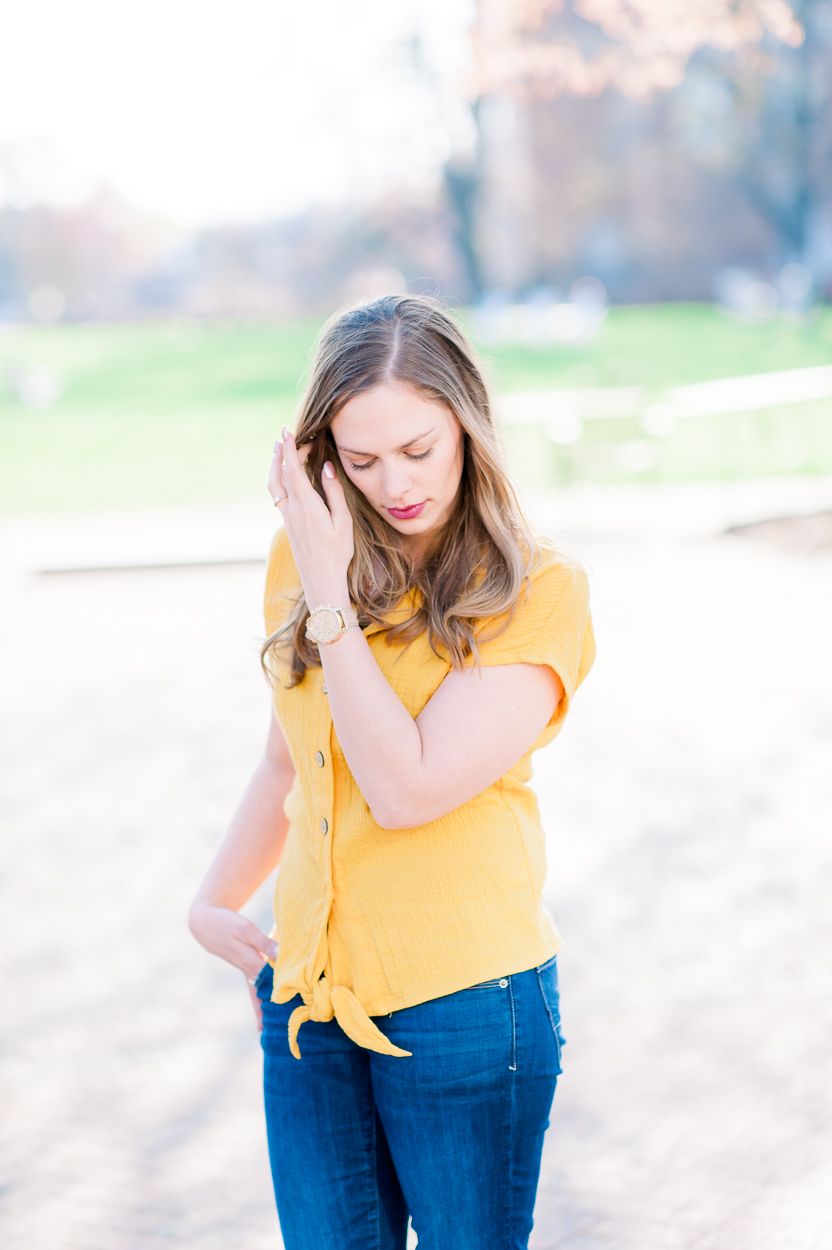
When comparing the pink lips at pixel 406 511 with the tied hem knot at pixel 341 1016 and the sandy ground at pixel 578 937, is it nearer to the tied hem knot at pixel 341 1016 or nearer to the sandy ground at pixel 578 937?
the sandy ground at pixel 578 937

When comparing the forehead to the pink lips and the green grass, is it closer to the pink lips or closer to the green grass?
the pink lips

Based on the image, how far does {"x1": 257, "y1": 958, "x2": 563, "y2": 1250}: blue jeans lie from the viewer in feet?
5.31

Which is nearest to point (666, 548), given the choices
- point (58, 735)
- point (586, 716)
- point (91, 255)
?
point (586, 716)

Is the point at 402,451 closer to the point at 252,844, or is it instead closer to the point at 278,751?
the point at 278,751

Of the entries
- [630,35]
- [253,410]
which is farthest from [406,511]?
[253,410]

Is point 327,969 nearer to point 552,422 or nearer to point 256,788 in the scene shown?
point 256,788

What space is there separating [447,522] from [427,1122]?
89 cm

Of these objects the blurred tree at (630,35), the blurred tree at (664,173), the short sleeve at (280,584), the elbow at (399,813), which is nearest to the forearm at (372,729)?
the elbow at (399,813)

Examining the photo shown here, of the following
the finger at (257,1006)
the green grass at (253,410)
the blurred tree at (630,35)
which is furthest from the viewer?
the blurred tree at (630,35)

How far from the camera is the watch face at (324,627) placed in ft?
5.20

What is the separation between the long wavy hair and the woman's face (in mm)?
19

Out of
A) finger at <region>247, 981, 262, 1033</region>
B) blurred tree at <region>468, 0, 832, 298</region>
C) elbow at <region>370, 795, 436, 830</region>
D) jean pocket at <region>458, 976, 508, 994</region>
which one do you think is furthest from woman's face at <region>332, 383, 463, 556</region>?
blurred tree at <region>468, 0, 832, 298</region>

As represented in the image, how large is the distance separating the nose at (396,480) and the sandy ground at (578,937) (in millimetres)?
392

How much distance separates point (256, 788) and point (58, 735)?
4.58 m
